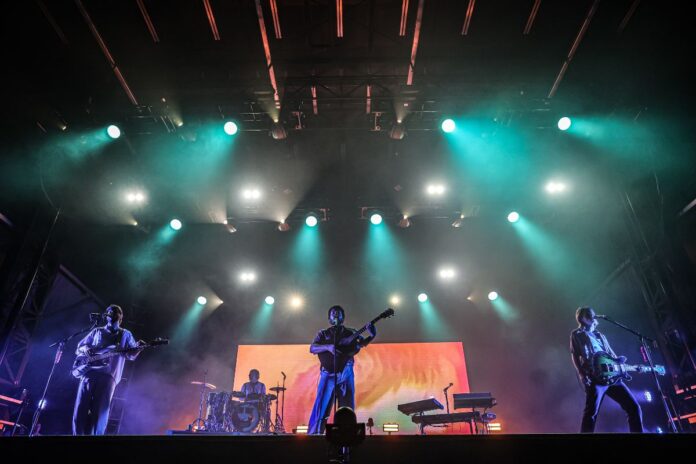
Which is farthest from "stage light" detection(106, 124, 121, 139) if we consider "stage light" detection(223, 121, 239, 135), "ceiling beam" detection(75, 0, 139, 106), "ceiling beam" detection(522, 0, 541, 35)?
"ceiling beam" detection(522, 0, 541, 35)

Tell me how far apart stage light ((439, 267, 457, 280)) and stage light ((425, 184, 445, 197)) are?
321 centimetres

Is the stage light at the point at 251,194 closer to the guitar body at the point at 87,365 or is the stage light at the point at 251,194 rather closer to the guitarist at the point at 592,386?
the guitar body at the point at 87,365

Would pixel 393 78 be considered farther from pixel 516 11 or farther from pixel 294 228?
pixel 294 228

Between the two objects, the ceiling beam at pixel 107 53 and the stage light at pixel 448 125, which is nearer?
the ceiling beam at pixel 107 53

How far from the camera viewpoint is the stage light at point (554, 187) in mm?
8438

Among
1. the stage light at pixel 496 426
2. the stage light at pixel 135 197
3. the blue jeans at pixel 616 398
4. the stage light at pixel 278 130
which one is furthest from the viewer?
the stage light at pixel 496 426

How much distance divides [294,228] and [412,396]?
543 cm

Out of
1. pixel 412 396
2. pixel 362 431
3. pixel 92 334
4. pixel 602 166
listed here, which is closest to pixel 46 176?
pixel 92 334

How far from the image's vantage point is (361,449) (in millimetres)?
2740

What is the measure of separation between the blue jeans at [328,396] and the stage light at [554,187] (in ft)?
21.1

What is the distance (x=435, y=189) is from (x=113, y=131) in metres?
6.74

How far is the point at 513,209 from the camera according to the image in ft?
31.1

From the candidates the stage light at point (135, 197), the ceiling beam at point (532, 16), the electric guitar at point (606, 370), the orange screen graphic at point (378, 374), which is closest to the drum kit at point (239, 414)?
the orange screen graphic at point (378, 374)

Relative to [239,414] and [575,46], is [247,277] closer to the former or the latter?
[239,414]
